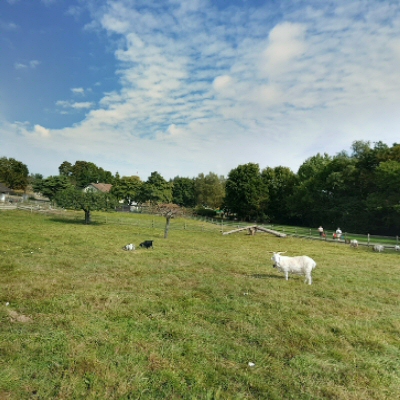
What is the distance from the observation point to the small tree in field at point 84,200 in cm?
3181

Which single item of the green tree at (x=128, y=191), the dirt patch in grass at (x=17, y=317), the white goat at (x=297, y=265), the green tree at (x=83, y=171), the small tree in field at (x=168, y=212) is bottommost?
the dirt patch in grass at (x=17, y=317)

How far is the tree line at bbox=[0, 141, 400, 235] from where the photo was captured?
40.4 metres

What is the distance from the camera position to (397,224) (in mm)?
39156

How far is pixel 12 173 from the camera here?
8544 cm

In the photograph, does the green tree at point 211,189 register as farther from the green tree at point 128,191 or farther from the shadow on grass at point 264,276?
the shadow on grass at point 264,276

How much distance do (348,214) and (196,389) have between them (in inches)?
1913

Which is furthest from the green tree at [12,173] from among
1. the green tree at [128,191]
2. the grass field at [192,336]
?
the grass field at [192,336]

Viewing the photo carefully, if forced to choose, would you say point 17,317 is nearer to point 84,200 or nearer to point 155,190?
point 84,200

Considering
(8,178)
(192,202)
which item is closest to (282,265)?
(192,202)

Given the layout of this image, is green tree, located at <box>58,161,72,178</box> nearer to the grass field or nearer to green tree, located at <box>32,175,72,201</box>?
green tree, located at <box>32,175,72,201</box>

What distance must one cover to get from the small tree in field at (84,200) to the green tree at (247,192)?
118 ft

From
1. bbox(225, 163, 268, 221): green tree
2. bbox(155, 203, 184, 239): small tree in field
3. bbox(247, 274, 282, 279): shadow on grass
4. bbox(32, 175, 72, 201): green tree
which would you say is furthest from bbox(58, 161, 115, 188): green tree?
bbox(247, 274, 282, 279): shadow on grass

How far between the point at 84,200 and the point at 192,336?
30690 millimetres

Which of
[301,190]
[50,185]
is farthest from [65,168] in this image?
[301,190]
